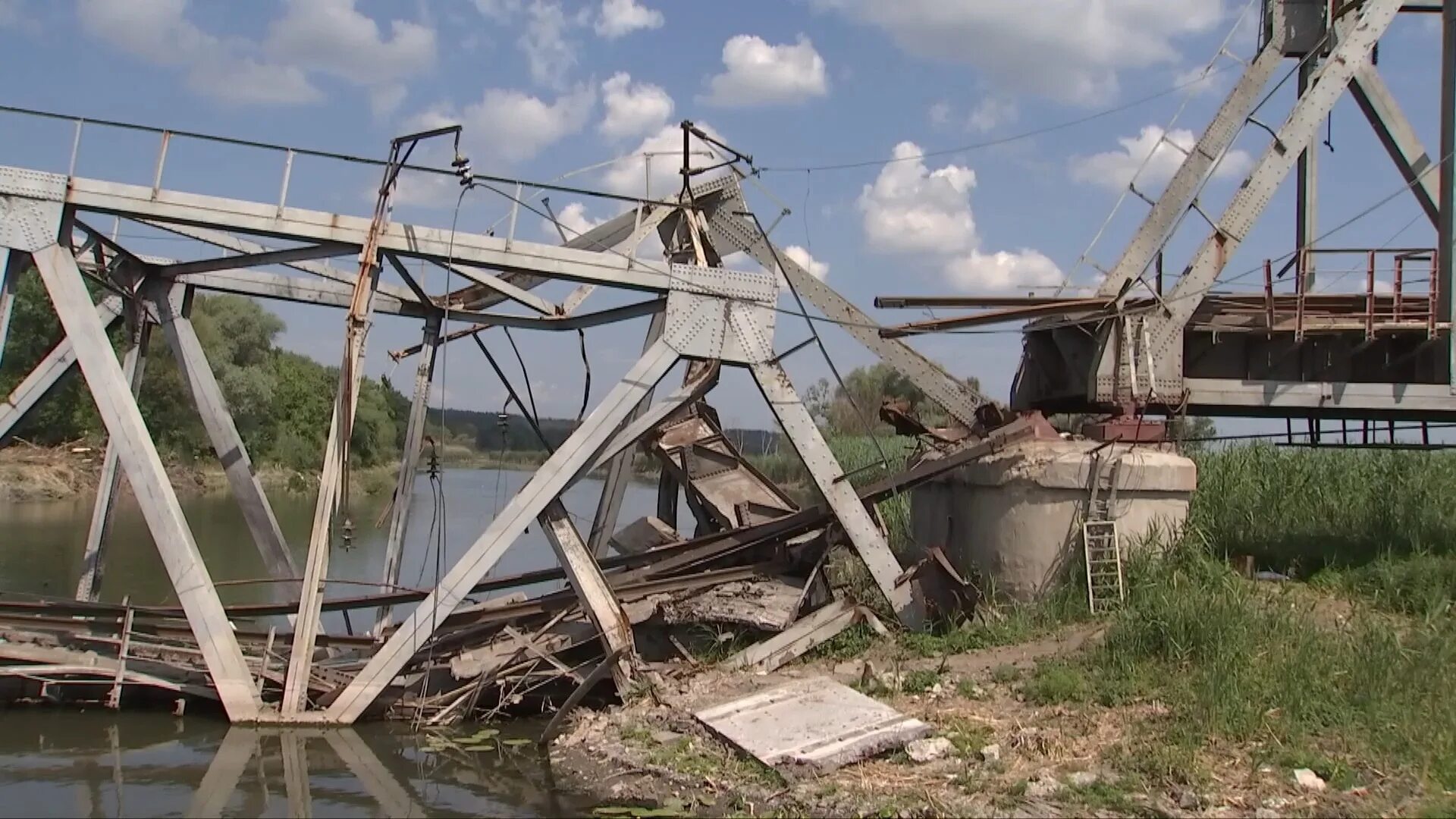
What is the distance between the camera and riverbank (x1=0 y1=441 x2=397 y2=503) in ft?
122

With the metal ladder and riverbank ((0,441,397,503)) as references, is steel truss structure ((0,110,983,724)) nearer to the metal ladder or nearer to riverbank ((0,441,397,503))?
the metal ladder

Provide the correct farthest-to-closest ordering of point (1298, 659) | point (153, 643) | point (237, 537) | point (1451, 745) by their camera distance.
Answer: point (237, 537), point (153, 643), point (1298, 659), point (1451, 745)

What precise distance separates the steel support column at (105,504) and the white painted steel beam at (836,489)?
703cm

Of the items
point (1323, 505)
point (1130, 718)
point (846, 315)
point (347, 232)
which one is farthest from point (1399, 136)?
point (347, 232)

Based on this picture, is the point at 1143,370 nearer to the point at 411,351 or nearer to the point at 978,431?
the point at 978,431

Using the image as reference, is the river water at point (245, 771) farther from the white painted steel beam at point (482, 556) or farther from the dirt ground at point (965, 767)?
the dirt ground at point (965, 767)

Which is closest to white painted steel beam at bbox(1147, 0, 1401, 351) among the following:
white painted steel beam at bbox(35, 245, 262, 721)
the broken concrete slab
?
the broken concrete slab

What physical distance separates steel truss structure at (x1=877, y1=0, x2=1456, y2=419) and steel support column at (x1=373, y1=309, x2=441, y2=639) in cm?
532

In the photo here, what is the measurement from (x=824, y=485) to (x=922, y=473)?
127cm

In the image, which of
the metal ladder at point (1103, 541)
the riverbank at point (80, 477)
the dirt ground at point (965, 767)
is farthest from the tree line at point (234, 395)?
the metal ladder at point (1103, 541)

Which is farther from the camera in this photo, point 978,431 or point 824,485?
point 978,431

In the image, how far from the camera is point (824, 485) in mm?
12133

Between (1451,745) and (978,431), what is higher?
(978,431)

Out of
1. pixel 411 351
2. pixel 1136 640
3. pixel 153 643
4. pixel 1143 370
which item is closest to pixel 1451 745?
pixel 1136 640
